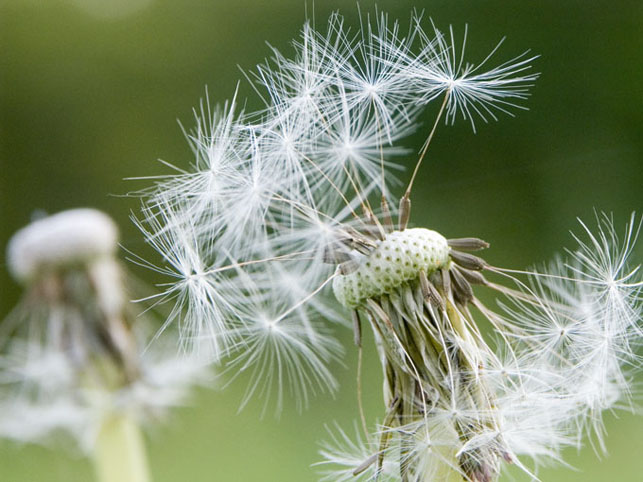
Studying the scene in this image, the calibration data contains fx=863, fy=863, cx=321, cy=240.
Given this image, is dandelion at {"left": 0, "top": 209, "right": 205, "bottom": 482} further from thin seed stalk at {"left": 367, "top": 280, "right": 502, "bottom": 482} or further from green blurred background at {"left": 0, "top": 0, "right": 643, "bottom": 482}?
green blurred background at {"left": 0, "top": 0, "right": 643, "bottom": 482}

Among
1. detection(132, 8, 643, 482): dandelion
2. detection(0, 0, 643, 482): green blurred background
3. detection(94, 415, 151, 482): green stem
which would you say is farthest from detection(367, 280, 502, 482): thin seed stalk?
detection(0, 0, 643, 482): green blurred background

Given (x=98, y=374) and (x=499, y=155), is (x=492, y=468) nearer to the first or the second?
(x=98, y=374)

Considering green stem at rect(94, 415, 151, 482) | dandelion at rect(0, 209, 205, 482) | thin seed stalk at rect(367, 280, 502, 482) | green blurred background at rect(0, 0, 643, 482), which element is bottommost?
thin seed stalk at rect(367, 280, 502, 482)

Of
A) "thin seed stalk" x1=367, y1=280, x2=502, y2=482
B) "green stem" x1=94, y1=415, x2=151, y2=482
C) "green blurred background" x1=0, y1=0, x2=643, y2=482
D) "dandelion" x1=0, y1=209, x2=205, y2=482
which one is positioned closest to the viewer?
"thin seed stalk" x1=367, y1=280, x2=502, y2=482

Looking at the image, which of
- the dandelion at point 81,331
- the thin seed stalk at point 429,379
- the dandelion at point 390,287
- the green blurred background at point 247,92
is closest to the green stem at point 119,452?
the dandelion at point 81,331

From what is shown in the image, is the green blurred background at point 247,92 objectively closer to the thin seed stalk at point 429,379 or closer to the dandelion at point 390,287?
the dandelion at point 390,287

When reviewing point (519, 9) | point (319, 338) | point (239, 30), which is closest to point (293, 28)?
point (239, 30)
